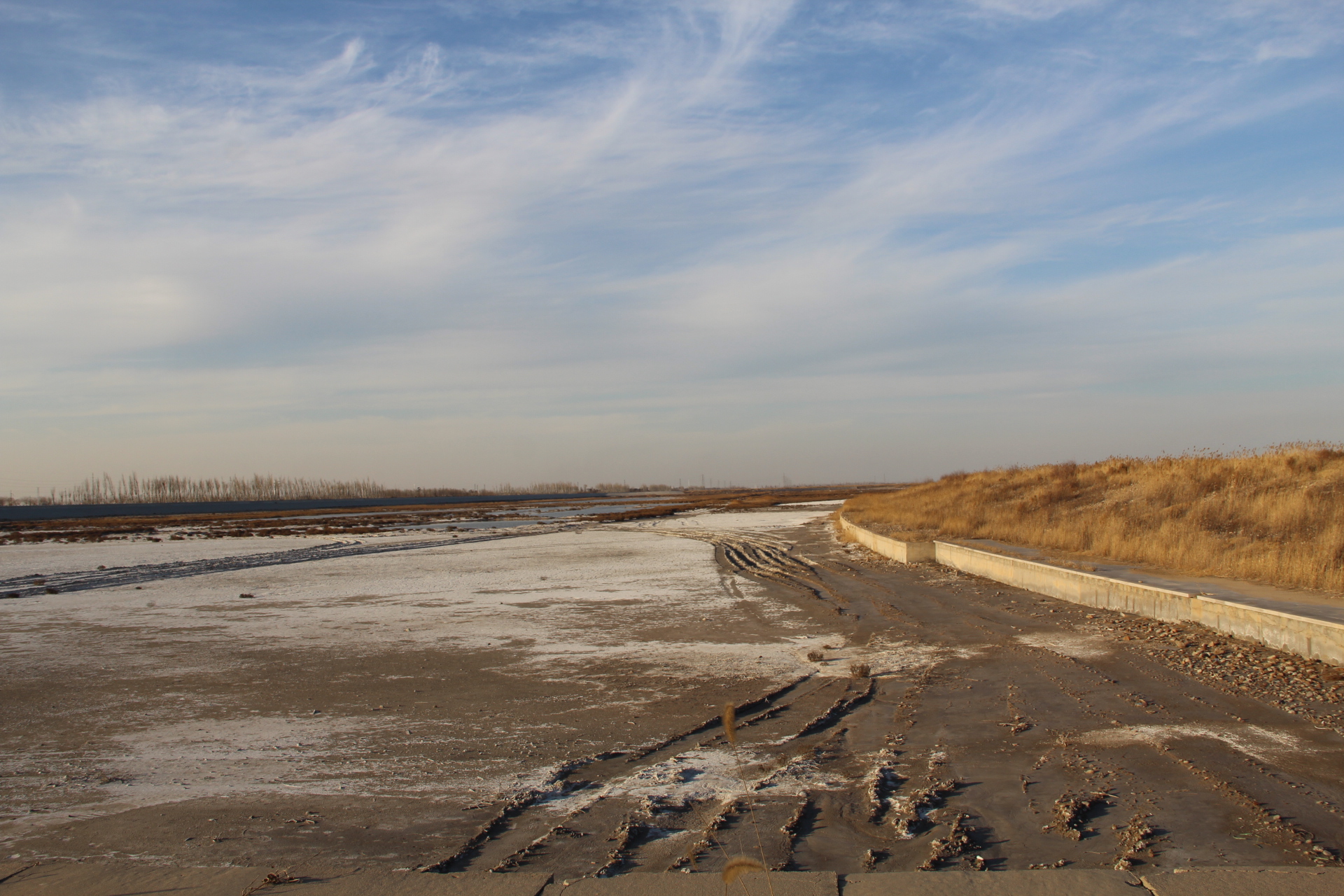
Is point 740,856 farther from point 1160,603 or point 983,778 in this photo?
point 1160,603

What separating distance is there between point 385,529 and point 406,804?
4774 cm

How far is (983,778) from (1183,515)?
1844cm

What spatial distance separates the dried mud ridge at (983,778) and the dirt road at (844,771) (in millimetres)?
22

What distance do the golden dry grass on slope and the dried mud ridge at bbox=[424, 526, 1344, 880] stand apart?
5.52 metres

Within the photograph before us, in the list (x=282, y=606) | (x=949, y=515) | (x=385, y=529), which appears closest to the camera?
(x=282, y=606)

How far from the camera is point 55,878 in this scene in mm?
4125

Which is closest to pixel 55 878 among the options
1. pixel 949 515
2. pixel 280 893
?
pixel 280 893

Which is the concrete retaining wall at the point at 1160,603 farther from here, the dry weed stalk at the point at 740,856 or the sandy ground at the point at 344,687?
the dry weed stalk at the point at 740,856

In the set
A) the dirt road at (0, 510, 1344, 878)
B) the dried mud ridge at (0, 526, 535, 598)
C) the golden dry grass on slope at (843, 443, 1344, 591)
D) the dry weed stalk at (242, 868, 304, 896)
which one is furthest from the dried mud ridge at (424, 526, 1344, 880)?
the dried mud ridge at (0, 526, 535, 598)

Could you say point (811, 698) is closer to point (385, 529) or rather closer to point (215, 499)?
point (385, 529)

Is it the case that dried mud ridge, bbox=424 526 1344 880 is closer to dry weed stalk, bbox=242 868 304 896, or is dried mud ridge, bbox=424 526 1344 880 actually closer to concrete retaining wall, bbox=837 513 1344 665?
concrete retaining wall, bbox=837 513 1344 665

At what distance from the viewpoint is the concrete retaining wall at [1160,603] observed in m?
8.45

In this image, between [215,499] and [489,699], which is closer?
[489,699]

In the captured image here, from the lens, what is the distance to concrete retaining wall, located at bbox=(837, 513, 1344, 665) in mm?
8445
